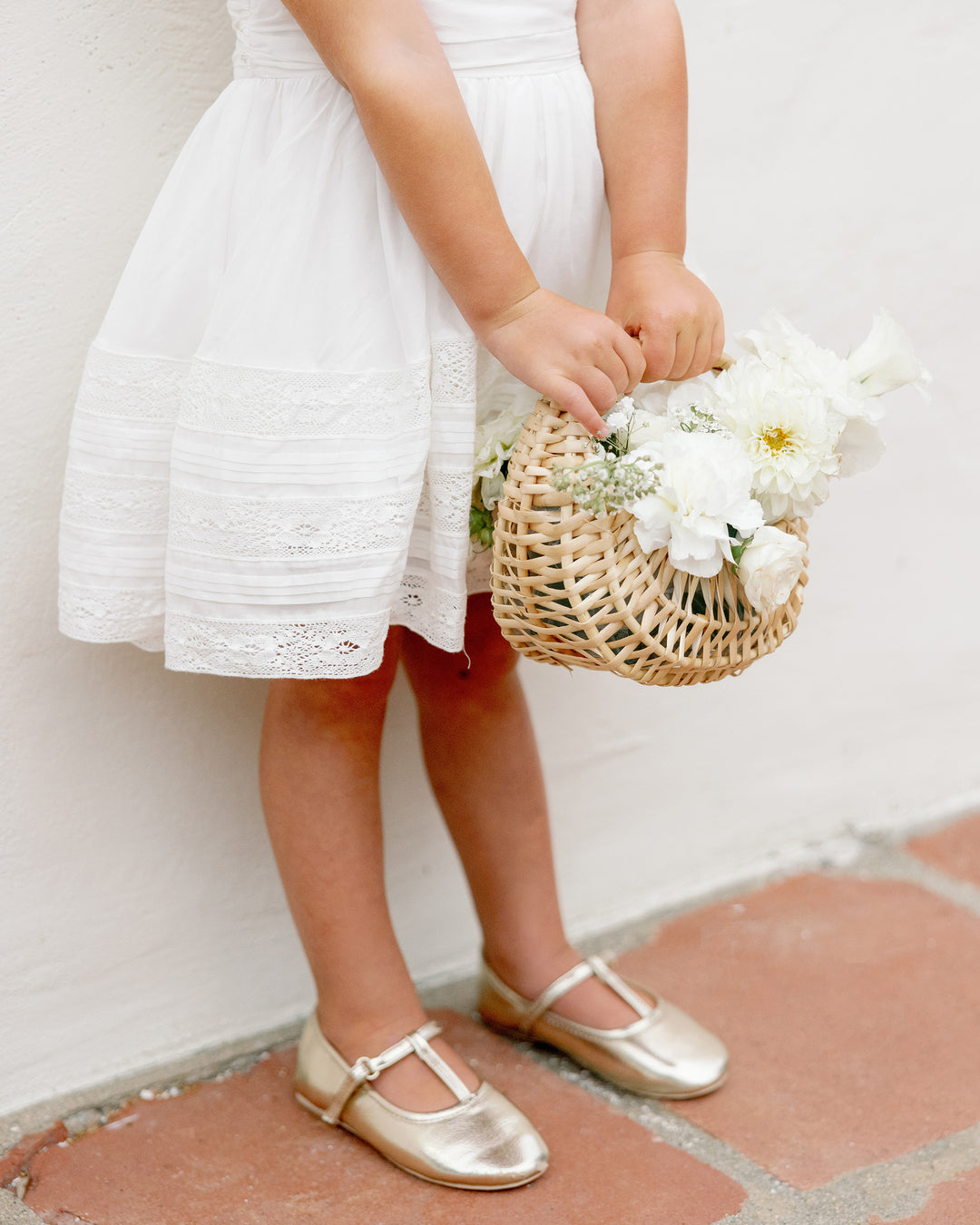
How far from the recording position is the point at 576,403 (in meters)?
0.92

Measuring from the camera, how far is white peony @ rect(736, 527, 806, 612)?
907 mm

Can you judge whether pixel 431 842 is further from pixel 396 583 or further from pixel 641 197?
pixel 641 197

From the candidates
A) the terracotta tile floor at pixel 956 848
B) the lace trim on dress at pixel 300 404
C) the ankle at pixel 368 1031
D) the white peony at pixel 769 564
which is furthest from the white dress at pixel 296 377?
the terracotta tile floor at pixel 956 848

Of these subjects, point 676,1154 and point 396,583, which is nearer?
point 396,583

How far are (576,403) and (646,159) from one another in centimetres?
24

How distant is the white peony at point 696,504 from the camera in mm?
875

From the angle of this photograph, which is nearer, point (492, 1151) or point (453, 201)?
point (453, 201)

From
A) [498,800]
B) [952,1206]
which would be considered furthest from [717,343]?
[952,1206]

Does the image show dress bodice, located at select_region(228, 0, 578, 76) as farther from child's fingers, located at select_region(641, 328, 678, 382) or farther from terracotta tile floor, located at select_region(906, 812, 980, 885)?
terracotta tile floor, located at select_region(906, 812, 980, 885)

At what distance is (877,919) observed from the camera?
1.49 meters

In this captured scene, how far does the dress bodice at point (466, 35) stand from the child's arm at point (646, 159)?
48 mm

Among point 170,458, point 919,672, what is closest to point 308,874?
point 170,458

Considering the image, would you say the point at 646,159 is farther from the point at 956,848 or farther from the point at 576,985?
the point at 956,848

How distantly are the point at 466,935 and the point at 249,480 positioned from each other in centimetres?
67
